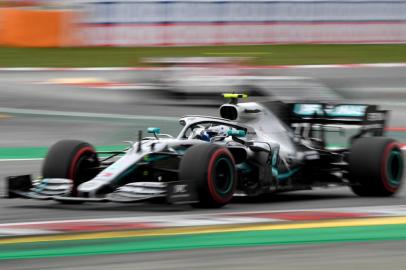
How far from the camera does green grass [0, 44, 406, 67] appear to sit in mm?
25453

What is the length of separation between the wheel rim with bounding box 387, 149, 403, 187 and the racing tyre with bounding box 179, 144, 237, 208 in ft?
7.05

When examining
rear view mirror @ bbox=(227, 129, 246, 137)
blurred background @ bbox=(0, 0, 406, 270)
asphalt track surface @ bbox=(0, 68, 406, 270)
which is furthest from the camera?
rear view mirror @ bbox=(227, 129, 246, 137)

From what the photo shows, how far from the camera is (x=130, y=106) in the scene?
62.8ft

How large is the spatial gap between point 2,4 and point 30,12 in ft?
3.74

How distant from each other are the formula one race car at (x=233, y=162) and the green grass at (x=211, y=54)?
551 inches

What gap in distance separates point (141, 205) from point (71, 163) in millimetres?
760

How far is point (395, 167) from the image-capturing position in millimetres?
10516

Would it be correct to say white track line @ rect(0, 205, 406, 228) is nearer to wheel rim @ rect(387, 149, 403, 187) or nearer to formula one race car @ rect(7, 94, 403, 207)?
formula one race car @ rect(7, 94, 403, 207)

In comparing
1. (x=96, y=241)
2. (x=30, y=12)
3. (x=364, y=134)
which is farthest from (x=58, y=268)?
(x=30, y=12)

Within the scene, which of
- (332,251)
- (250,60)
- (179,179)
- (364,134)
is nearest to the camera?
(332,251)

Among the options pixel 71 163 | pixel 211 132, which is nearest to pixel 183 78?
pixel 211 132

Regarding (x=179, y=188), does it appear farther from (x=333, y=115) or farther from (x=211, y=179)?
(x=333, y=115)

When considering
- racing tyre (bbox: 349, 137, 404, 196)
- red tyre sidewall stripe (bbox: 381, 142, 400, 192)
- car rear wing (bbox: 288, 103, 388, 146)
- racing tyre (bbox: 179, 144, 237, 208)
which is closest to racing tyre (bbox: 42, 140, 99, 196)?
Result: racing tyre (bbox: 179, 144, 237, 208)

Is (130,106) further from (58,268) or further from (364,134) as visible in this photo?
(58,268)
